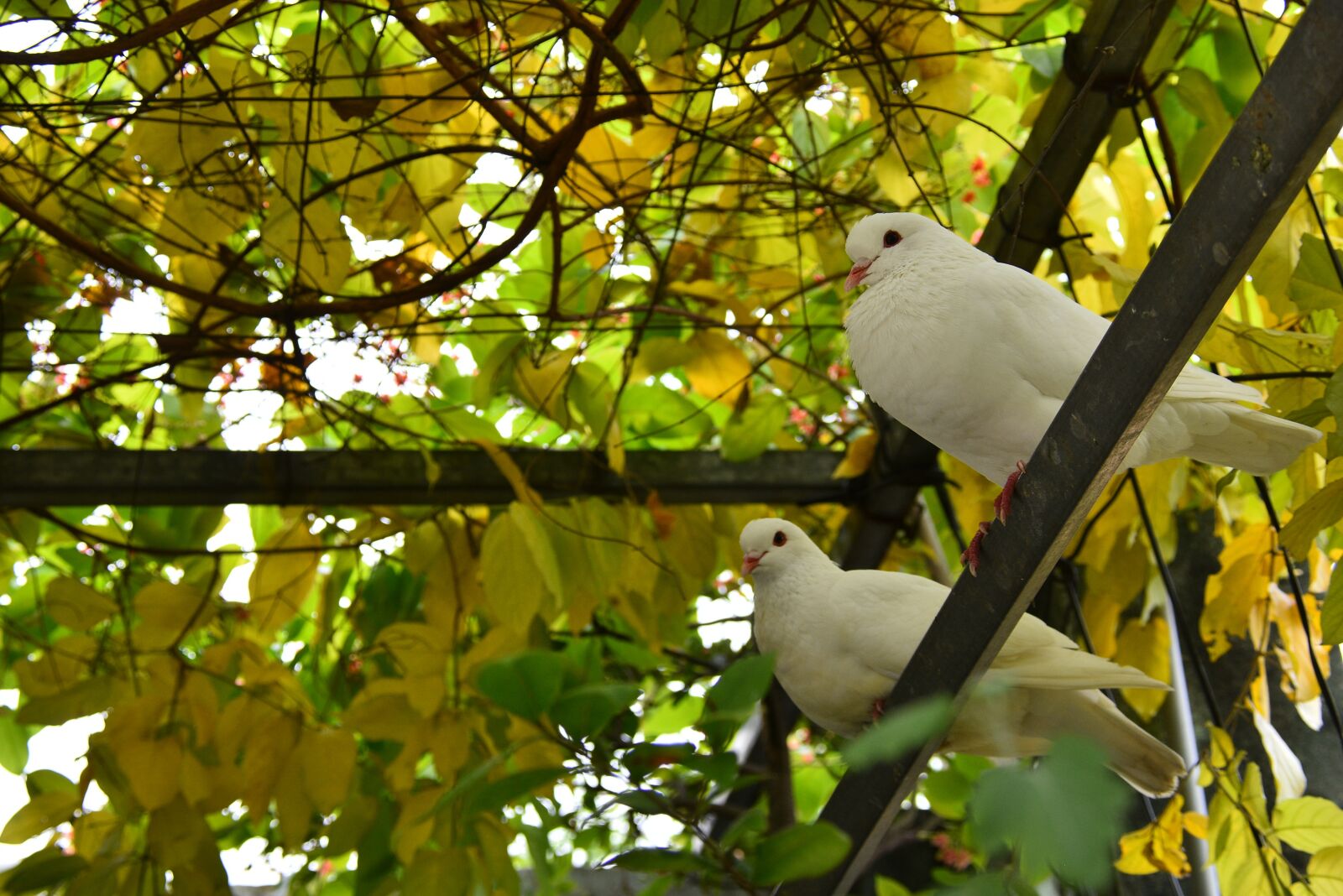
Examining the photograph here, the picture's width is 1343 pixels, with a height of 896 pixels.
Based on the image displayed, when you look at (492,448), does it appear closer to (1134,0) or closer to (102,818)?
(102,818)

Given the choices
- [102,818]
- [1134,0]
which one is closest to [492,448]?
[102,818]

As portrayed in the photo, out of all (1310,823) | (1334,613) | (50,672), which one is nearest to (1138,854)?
(1310,823)

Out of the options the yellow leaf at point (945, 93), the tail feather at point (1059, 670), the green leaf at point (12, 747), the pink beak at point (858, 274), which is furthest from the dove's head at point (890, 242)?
the green leaf at point (12, 747)

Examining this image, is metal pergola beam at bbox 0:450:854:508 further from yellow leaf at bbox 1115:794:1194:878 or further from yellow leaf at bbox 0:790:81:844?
yellow leaf at bbox 1115:794:1194:878

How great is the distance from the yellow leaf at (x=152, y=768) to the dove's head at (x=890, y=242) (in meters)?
1.09

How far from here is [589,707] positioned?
443 mm

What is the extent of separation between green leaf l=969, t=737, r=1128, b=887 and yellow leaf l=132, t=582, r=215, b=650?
1561mm

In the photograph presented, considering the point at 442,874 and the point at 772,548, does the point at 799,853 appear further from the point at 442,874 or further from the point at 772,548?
the point at 442,874

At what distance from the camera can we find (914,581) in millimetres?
1112

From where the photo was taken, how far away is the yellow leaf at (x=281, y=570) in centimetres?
177

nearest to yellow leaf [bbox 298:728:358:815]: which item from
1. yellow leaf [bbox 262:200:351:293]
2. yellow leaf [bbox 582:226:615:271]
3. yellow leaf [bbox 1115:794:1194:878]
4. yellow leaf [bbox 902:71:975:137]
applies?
yellow leaf [bbox 262:200:351:293]

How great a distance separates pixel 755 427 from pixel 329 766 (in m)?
0.74

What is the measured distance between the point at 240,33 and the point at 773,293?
89 cm

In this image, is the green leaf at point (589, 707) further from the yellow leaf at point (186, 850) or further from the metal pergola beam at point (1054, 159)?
the yellow leaf at point (186, 850)
